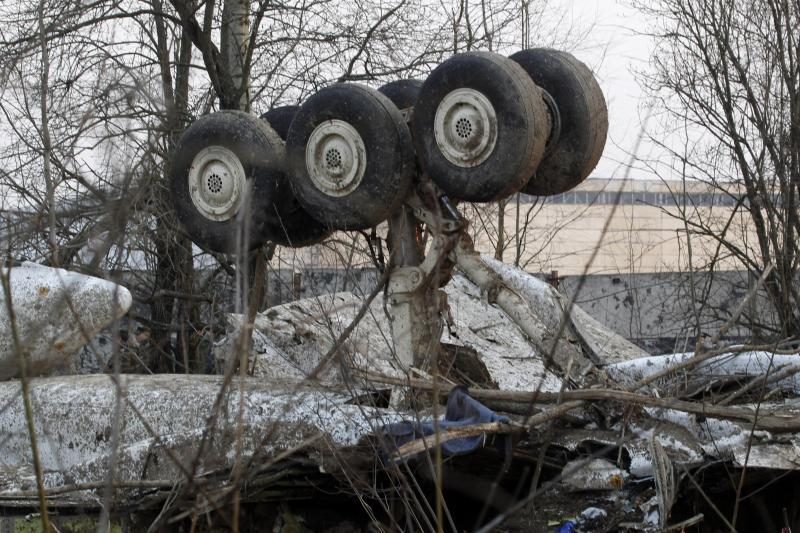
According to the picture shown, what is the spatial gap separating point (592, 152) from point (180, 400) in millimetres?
2580

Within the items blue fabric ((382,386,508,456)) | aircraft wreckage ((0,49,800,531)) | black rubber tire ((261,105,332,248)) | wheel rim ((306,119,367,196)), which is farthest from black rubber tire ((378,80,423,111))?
blue fabric ((382,386,508,456))

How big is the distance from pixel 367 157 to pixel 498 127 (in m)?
0.76

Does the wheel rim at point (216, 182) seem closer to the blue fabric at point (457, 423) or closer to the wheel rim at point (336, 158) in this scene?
the wheel rim at point (336, 158)

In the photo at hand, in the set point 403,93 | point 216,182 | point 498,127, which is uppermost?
point 403,93

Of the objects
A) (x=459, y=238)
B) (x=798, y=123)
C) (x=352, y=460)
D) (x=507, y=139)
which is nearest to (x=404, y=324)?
(x=459, y=238)

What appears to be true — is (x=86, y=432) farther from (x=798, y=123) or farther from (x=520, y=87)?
(x=798, y=123)

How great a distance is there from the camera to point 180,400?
5.35 metres

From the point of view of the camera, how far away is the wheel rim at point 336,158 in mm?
5551

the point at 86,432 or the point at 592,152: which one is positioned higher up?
the point at 592,152

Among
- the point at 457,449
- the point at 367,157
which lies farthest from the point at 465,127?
the point at 457,449

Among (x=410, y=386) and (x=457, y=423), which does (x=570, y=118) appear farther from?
(x=457, y=423)

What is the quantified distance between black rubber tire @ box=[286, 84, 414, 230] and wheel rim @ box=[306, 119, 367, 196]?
23 mm

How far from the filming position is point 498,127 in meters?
5.15

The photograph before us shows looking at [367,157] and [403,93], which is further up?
[403,93]
